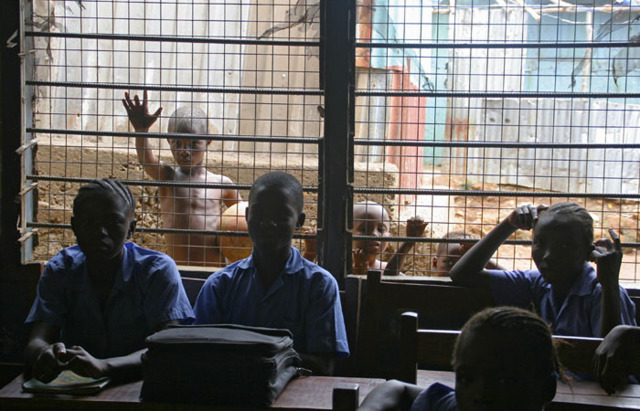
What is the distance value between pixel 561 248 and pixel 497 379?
44.7 inches

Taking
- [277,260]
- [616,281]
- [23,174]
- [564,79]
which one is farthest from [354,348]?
[564,79]

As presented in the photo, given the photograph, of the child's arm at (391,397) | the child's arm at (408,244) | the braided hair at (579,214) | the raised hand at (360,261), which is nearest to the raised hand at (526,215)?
the braided hair at (579,214)

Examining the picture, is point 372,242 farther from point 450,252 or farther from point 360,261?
point 450,252

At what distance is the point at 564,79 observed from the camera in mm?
9539

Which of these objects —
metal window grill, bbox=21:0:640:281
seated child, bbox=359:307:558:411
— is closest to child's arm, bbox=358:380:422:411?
seated child, bbox=359:307:558:411

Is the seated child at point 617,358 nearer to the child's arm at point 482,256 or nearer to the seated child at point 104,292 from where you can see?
the child's arm at point 482,256

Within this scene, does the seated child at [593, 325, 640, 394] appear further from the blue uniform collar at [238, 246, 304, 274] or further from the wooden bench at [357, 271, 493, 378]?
the blue uniform collar at [238, 246, 304, 274]

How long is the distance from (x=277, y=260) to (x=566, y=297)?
1088 mm

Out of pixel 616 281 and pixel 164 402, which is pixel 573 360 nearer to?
pixel 616 281

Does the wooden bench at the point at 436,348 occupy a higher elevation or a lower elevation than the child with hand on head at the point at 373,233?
lower

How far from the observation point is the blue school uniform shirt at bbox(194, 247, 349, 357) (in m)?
2.44

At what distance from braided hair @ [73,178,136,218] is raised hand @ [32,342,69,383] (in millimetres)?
613

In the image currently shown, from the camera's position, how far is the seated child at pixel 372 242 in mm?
3303

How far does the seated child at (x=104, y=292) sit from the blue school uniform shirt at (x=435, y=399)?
944mm
